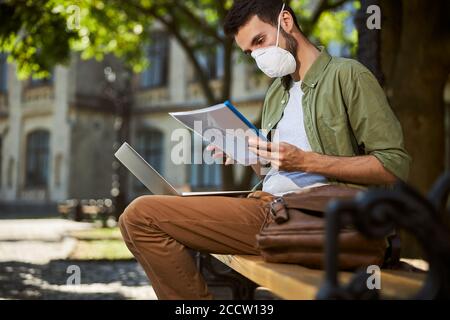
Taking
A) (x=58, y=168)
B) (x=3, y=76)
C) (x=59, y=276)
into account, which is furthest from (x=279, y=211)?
(x=3, y=76)

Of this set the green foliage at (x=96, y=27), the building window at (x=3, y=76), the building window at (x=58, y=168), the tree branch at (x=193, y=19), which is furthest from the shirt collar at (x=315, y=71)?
the building window at (x=3, y=76)

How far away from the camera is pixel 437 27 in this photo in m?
6.97

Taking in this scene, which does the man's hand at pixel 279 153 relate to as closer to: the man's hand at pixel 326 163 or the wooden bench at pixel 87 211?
the man's hand at pixel 326 163

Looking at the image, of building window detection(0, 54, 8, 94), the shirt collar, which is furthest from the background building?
the shirt collar

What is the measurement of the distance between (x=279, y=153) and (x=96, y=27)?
10976 mm

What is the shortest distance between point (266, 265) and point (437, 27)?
546cm

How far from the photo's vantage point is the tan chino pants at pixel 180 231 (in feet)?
8.34

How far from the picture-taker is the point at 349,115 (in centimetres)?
258

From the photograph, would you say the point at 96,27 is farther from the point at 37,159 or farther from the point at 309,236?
the point at 37,159

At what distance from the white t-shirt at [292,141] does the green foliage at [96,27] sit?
17.1 feet

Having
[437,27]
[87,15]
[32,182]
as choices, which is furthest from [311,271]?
[32,182]

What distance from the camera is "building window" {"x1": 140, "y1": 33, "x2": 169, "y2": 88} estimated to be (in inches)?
1079

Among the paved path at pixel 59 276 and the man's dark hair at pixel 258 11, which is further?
the paved path at pixel 59 276
